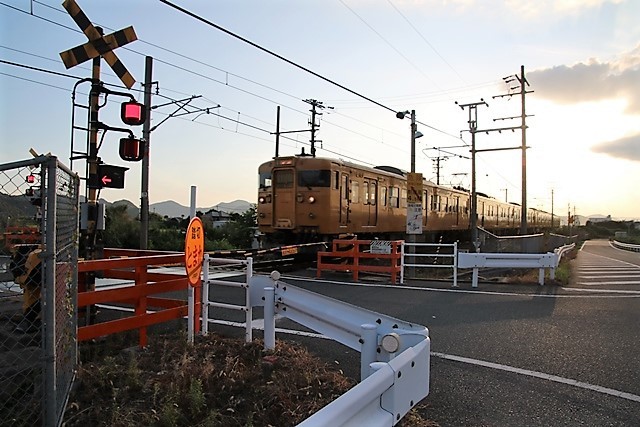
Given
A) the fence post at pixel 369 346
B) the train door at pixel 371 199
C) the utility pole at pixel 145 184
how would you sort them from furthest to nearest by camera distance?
1. the train door at pixel 371 199
2. the utility pole at pixel 145 184
3. the fence post at pixel 369 346

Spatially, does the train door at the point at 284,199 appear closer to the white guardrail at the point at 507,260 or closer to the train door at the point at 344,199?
A: the train door at the point at 344,199

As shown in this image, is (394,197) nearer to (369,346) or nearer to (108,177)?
(108,177)

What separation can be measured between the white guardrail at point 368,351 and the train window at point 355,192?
12027 mm

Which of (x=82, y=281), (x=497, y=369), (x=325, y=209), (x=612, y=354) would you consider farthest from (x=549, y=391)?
(x=325, y=209)

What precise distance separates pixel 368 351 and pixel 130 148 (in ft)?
16.2

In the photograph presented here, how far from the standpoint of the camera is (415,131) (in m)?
17.2

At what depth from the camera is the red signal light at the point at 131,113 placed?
690 centimetres

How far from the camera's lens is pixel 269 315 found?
519 centimetres

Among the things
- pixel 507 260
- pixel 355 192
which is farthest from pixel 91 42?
pixel 355 192

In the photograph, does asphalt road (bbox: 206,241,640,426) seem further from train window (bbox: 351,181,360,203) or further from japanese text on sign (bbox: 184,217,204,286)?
train window (bbox: 351,181,360,203)

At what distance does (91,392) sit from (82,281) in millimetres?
2371

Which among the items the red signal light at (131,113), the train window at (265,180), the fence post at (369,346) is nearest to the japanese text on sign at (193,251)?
the red signal light at (131,113)

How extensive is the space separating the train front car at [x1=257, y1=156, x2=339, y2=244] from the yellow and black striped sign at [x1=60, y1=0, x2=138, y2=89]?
→ 30.8 ft

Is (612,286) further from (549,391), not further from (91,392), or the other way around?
(91,392)
